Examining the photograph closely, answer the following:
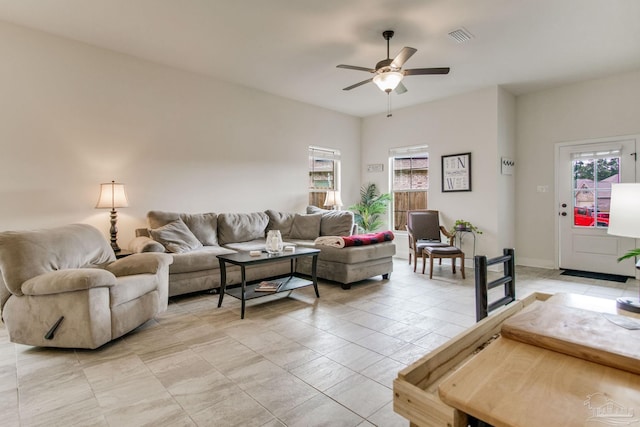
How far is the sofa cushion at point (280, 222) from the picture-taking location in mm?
5242

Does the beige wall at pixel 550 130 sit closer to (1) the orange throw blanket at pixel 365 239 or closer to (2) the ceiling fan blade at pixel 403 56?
(1) the orange throw blanket at pixel 365 239


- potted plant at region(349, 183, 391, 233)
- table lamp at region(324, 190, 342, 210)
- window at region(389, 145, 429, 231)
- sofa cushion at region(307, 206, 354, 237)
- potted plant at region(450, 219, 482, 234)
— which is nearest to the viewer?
sofa cushion at region(307, 206, 354, 237)

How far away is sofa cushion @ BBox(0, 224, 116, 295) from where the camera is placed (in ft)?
7.78

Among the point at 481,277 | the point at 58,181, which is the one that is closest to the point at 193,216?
the point at 58,181

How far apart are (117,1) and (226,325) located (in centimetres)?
301

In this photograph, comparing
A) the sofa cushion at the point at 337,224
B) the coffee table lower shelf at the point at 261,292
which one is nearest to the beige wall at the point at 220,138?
the sofa cushion at the point at 337,224

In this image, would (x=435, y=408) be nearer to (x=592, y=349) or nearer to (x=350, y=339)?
(x=592, y=349)

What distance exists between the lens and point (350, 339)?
8.59ft

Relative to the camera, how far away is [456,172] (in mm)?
5566

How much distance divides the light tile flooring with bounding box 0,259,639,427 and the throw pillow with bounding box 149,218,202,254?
621 mm

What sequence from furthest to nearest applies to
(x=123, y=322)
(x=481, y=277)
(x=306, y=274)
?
(x=306, y=274) < (x=123, y=322) < (x=481, y=277)

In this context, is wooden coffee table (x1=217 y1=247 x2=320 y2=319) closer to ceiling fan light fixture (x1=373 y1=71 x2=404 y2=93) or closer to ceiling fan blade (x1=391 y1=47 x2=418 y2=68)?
ceiling fan light fixture (x1=373 y1=71 x2=404 y2=93)

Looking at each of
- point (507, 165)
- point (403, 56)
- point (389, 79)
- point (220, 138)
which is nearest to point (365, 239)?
point (389, 79)

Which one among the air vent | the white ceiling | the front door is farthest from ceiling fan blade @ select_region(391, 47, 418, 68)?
the front door
